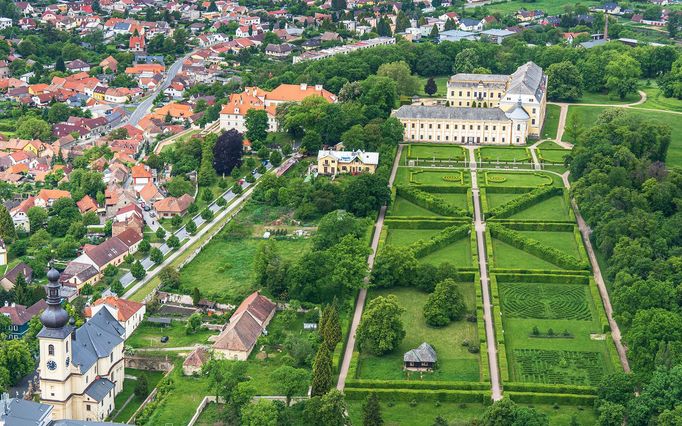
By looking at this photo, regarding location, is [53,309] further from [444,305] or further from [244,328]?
[444,305]

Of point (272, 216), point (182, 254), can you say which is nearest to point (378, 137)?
point (272, 216)

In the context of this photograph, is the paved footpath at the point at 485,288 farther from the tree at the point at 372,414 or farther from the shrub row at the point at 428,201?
the tree at the point at 372,414

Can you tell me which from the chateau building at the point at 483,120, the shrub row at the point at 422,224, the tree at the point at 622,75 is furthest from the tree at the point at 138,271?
the tree at the point at 622,75

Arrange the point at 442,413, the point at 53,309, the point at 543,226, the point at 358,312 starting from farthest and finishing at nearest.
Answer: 1. the point at 543,226
2. the point at 358,312
3. the point at 442,413
4. the point at 53,309

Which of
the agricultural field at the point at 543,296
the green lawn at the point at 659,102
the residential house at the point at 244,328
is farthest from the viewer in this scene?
the green lawn at the point at 659,102

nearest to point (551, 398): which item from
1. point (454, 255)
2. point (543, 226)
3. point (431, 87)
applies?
point (454, 255)

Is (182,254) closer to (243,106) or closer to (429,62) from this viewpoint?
(243,106)

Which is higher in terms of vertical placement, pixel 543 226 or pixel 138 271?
pixel 138 271

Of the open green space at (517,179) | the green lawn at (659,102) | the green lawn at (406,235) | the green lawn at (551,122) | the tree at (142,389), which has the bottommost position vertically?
the green lawn at (659,102)
